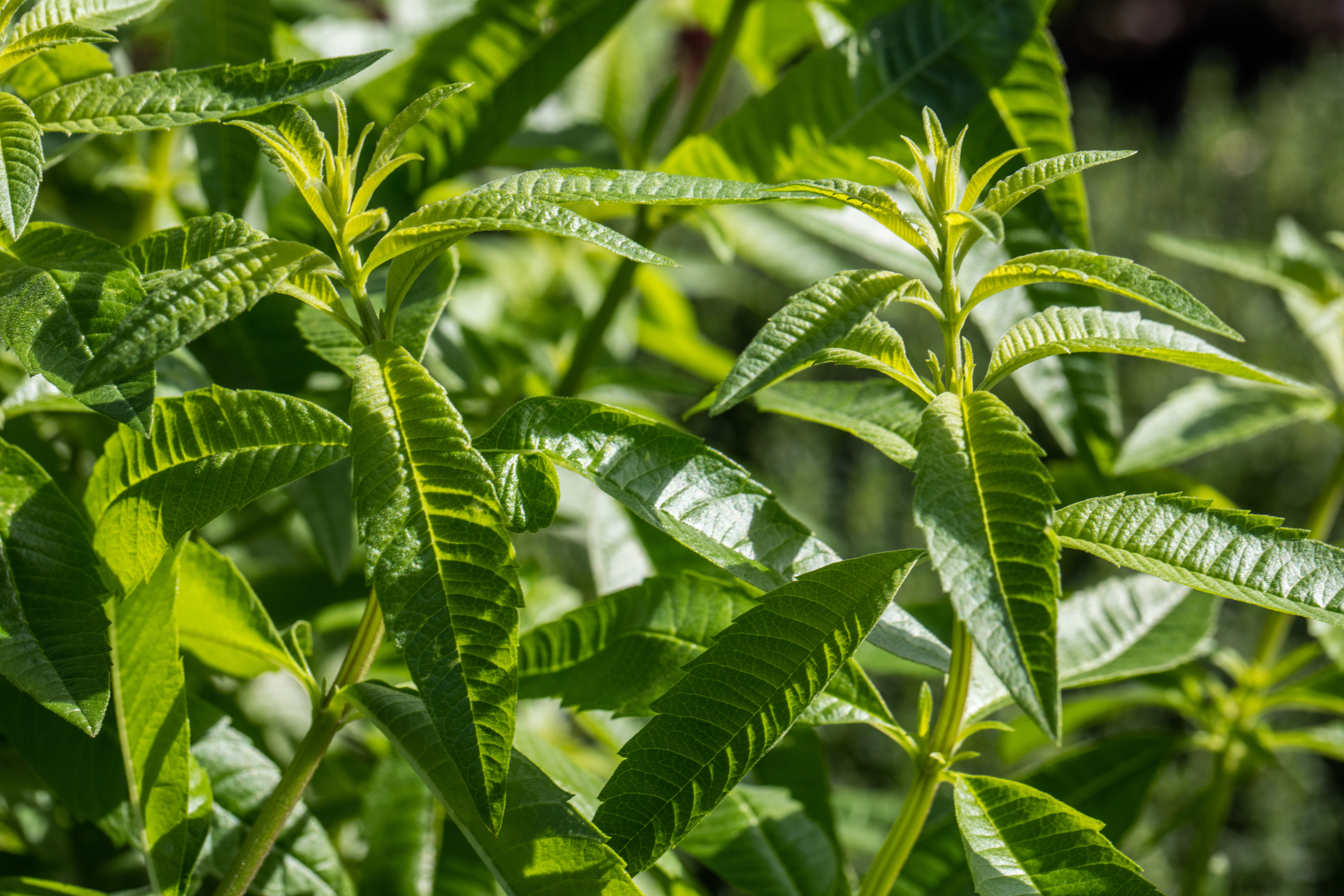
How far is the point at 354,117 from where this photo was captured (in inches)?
43.8

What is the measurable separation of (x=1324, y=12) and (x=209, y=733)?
714cm

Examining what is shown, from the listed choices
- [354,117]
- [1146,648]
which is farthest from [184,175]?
[1146,648]

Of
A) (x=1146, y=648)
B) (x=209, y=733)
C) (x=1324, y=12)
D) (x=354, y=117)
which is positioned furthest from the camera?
(x=1324, y=12)

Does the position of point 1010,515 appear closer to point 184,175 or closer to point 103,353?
point 103,353

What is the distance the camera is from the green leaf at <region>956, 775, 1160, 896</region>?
0.60 m

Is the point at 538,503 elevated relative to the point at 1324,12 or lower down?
Answer: lower down

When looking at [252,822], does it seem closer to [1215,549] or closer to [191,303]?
[191,303]

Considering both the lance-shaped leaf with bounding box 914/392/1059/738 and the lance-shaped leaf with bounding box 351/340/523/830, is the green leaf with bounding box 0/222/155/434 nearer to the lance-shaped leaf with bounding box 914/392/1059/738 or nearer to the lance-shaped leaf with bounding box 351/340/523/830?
the lance-shaped leaf with bounding box 351/340/523/830

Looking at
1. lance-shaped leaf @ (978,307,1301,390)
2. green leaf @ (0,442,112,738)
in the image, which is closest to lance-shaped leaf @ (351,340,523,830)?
green leaf @ (0,442,112,738)

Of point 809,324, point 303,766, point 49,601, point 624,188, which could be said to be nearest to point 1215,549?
point 809,324

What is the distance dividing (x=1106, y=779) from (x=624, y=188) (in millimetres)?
839

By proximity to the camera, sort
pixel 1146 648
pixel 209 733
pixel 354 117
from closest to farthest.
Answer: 1. pixel 209 733
2. pixel 1146 648
3. pixel 354 117

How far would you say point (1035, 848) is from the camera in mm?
632

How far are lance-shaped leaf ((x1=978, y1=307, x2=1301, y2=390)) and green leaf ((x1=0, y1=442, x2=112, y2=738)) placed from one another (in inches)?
21.4
